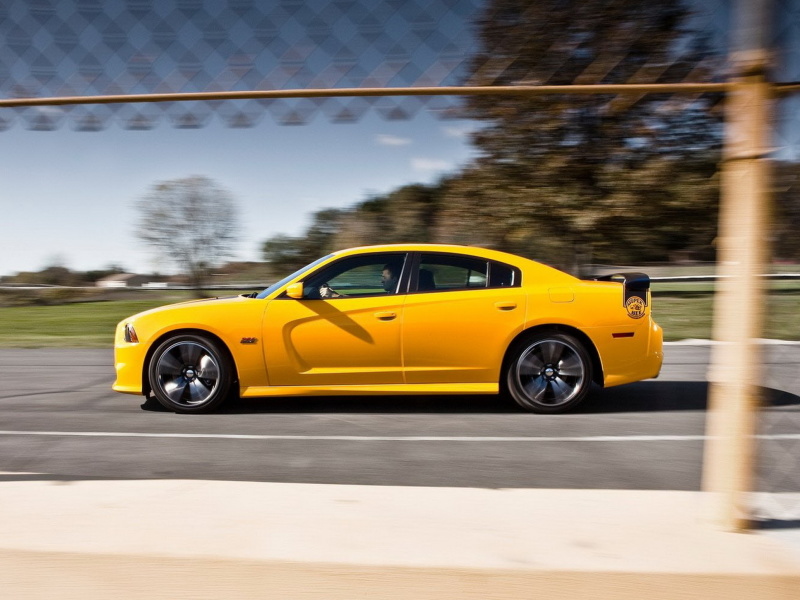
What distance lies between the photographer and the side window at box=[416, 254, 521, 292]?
21.9 ft

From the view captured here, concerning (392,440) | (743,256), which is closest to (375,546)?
(743,256)

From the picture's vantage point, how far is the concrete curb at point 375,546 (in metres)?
2.62

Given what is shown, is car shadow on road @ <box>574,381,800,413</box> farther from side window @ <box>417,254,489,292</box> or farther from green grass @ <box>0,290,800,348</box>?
Result: green grass @ <box>0,290,800,348</box>

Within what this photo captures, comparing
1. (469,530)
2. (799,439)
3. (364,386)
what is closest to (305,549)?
(469,530)

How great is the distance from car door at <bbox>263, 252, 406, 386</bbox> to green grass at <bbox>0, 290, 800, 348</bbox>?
773 centimetres

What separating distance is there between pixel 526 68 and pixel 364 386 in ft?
12.3

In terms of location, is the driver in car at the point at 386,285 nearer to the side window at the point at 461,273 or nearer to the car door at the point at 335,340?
the car door at the point at 335,340

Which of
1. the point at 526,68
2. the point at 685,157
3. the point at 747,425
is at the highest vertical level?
the point at 685,157

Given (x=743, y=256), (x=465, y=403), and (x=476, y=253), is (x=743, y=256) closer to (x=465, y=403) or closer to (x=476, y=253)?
(x=476, y=253)

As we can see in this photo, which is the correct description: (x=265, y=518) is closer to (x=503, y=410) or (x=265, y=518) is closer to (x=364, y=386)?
(x=364, y=386)

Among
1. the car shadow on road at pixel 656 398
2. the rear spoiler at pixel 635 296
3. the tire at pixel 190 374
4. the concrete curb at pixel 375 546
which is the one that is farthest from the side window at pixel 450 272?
the concrete curb at pixel 375 546

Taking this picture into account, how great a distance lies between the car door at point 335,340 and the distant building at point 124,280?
744 inches

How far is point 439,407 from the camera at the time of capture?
22.7 feet

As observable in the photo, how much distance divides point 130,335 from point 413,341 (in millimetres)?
2522
